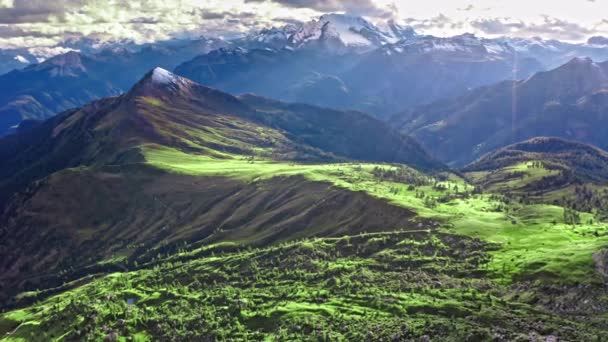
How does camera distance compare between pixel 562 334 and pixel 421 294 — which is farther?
pixel 421 294

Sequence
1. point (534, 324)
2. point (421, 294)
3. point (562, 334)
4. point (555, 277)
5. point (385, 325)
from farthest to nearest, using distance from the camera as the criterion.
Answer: point (421, 294)
point (555, 277)
point (385, 325)
point (534, 324)
point (562, 334)

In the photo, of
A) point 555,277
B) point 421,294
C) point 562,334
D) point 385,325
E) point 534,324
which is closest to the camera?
A: point 562,334

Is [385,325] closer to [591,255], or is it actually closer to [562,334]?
[562,334]

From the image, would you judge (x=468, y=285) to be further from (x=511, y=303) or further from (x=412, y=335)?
(x=412, y=335)

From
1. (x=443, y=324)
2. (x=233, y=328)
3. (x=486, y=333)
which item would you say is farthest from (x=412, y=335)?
(x=233, y=328)

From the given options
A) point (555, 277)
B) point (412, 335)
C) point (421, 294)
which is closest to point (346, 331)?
point (412, 335)

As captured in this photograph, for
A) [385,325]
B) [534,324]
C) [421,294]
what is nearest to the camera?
[534,324]

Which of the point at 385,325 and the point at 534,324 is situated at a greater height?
the point at 534,324

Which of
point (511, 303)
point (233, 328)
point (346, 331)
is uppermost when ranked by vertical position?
point (511, 303)

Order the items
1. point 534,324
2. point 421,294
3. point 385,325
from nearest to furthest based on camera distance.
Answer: point 534,324 → point 385,325 → point 421,294
